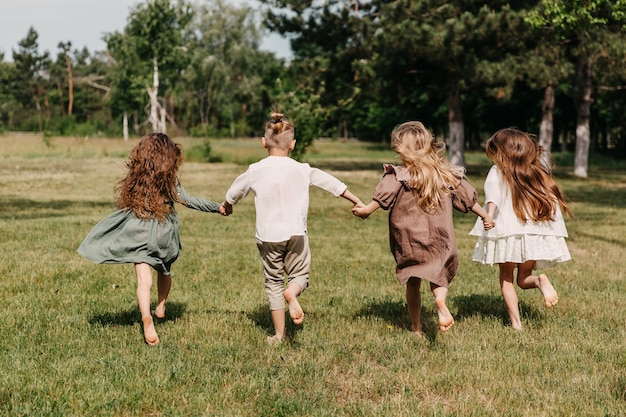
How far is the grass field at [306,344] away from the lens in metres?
4.20

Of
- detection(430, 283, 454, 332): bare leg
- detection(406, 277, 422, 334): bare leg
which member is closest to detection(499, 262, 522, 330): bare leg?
detection(406, 277, 422, 334): bare leg

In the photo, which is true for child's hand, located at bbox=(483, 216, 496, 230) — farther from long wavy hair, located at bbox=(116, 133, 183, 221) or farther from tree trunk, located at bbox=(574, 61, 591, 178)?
tree trunk, located at bbox=(574, 61, 591, 178)

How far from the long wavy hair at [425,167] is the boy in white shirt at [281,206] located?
50 centimetres

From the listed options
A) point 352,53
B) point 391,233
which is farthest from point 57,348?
point 352,53

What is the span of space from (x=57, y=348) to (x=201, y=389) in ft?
4.92

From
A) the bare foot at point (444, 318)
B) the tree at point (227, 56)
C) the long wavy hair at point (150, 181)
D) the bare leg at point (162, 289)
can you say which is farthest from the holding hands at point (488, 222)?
the tree at point (227, 56)

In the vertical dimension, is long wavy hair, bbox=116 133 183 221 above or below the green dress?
above

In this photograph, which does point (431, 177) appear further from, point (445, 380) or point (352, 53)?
point (352, 53)

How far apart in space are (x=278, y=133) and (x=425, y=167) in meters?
1.17

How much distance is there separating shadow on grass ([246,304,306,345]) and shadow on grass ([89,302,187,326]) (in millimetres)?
682

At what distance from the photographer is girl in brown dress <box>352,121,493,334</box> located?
17.9 ft

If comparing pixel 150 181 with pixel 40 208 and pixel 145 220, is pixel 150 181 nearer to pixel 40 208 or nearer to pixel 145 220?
pixel 145 220

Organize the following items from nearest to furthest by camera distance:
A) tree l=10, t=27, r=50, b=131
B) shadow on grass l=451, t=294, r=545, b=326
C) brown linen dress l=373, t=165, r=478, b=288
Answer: brown linen dress l=373, t=165, r=478, b=288, shadow on grass l=451, t=294, r=545, b=326, tree l=10, t=27, r=50, b=131

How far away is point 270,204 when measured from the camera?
5.40m
